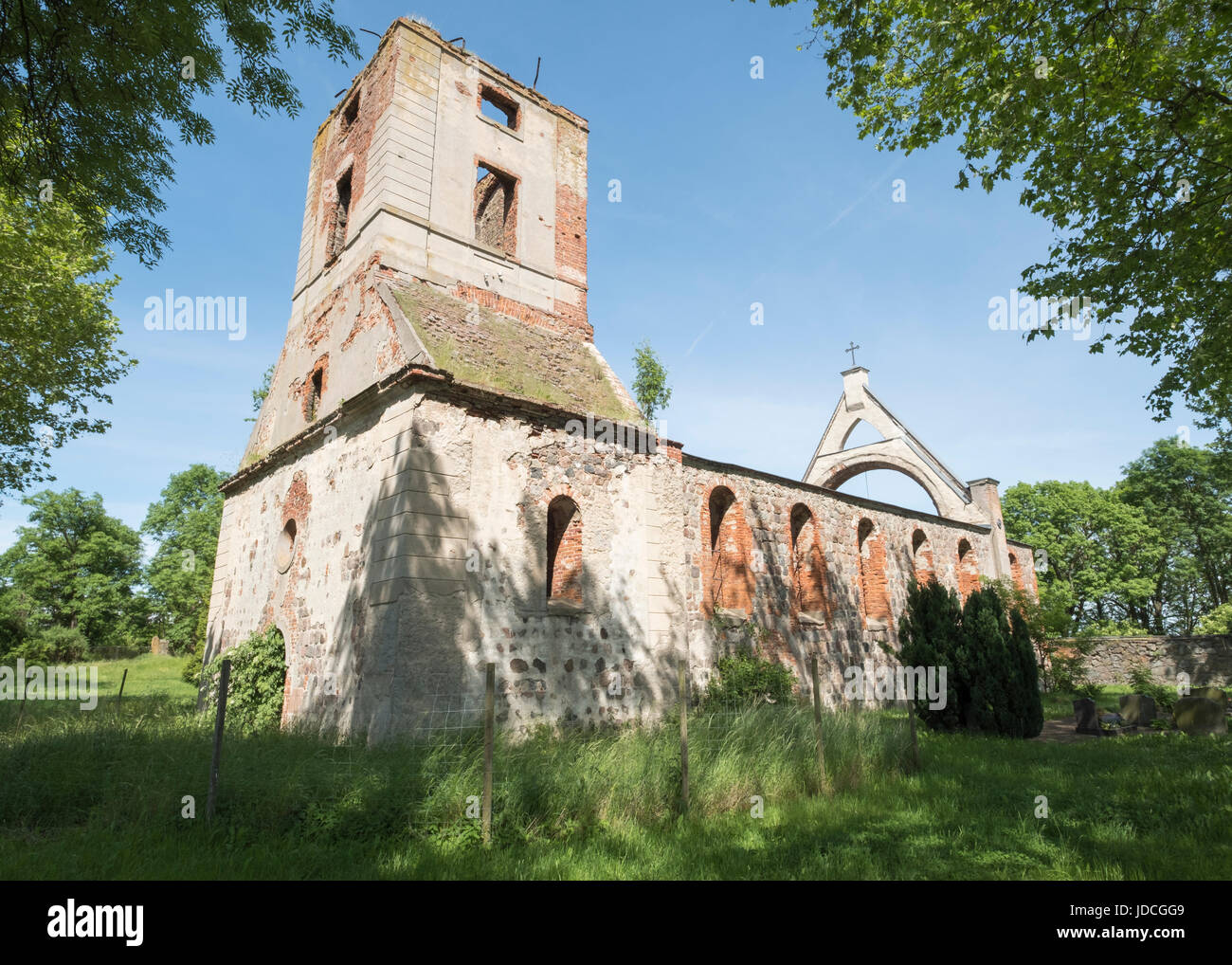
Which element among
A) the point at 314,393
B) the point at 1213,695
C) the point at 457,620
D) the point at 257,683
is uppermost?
the point at 314,393

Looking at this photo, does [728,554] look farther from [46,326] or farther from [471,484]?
[46,326]

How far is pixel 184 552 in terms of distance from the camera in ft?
114

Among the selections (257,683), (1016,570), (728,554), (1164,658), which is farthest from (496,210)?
(1164,658)

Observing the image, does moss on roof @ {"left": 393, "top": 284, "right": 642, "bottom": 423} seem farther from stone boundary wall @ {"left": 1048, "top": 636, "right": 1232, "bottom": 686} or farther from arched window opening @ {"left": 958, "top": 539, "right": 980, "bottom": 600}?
stone boundary wall @ {"left": 1048, "top": 636, "right": 1232, "bottom": 686}

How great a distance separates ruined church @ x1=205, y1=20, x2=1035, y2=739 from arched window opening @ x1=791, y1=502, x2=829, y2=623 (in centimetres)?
5

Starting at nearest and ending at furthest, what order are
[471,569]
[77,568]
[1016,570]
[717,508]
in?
[471,569] → [717,508] → [1016,570] → [77,568]

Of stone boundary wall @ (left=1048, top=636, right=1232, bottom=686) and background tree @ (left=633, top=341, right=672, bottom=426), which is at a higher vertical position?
background tree @ (left=633, top=341, right=672, bottom=426)

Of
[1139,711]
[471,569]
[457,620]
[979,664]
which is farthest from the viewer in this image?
[1139,711]

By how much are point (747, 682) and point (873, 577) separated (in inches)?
277

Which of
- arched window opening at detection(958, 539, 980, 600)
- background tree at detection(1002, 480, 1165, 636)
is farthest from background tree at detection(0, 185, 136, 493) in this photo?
background tree at detection(1002, 480, 1165, 636)

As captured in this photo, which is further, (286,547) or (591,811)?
(286,547)

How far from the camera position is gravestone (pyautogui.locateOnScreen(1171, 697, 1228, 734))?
36.9ft

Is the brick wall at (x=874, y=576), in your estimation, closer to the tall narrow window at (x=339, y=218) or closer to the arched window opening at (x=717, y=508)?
the arched window opening at (x=717, y=508)

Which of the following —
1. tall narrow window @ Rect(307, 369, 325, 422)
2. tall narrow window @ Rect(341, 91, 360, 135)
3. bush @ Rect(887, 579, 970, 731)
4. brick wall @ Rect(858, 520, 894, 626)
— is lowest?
bush @ Rect(887, 579, 970, 731)
